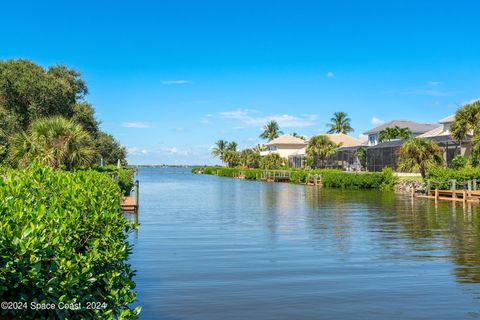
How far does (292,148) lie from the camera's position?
13062 cm

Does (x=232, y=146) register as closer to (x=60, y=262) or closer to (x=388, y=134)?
(x=388, y=134)

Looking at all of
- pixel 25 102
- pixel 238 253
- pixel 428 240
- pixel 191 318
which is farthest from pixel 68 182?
pixel 25 102

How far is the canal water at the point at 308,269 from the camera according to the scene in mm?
10789

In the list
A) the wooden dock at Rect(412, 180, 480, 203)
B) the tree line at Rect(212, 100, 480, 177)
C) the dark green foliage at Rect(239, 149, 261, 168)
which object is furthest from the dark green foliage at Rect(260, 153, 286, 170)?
the wooden dock at Rect(412, 180, 480, 203)

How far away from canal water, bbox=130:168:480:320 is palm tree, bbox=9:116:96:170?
199 inches

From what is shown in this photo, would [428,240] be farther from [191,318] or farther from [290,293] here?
[191,318]

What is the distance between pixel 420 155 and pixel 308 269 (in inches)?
1537

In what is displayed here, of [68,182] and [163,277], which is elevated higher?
[68,182]

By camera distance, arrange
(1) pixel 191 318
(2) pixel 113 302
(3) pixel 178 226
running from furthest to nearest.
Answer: (3) pixel 178 226, (1) pixel 191 318, (2) pixel 113 302

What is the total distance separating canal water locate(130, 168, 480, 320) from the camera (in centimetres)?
1079

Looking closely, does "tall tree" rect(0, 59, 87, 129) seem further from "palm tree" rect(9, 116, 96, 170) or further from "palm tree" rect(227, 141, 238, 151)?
"palm tree" rect(227, 141, 238, 151)

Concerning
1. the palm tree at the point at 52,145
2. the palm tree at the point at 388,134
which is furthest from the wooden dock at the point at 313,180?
the palm tree at the point at 52,145

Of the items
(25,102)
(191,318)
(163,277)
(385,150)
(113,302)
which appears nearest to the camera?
(113,302)

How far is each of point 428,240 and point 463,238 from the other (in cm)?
143
